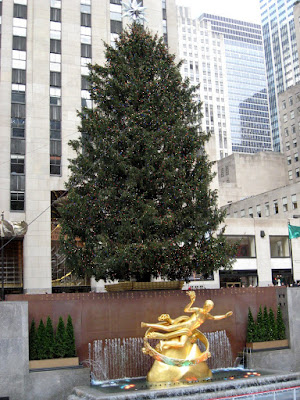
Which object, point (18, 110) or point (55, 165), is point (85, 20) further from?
point (55, 165)

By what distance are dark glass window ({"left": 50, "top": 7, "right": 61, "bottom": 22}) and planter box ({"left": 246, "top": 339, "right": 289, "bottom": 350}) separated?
4173 cm

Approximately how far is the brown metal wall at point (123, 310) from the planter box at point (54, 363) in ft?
2.57

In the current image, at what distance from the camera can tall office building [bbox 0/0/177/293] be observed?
46812mm

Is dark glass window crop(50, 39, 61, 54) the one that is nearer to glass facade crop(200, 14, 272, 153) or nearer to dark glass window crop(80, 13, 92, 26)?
dark glass window crop(80, 13, 92, 26)

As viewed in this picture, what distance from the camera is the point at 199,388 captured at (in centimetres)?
1655

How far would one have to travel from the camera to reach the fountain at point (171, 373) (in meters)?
16.5

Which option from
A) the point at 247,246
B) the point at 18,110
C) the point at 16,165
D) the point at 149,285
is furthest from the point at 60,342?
the point at 247,246

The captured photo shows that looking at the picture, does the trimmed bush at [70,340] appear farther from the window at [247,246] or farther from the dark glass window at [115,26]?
the dark glass window at [115,26]

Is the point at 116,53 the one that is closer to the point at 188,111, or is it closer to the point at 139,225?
the point at 188,111

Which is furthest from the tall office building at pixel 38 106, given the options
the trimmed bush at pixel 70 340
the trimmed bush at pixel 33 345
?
the trimmed bush at pixel 33 345

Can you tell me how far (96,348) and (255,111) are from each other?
593 ft

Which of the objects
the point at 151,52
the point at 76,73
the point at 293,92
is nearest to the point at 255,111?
the point at 293,92

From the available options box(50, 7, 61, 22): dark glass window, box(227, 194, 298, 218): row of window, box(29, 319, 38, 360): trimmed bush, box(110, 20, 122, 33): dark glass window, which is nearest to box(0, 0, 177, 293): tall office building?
box(50, 7, 61, 22): dark glass window

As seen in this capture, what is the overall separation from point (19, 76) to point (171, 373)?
39015 mm
